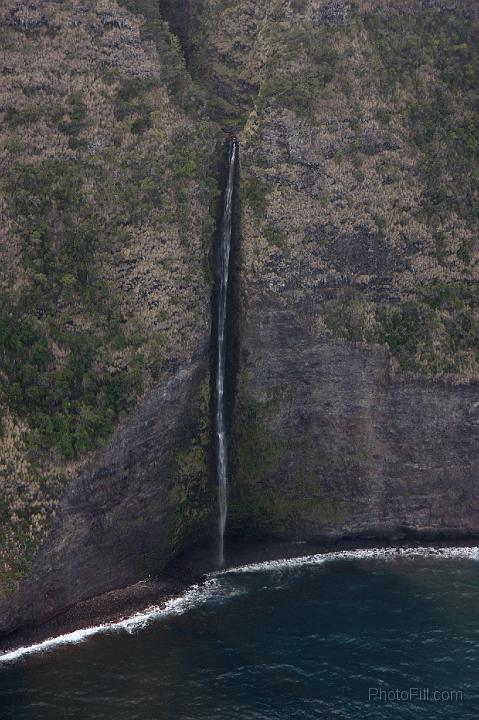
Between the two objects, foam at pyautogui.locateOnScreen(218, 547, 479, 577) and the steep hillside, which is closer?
the steep hillside

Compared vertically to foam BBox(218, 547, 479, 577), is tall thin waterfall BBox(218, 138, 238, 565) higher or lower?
higher

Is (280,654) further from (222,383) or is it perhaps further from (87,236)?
(87,236)

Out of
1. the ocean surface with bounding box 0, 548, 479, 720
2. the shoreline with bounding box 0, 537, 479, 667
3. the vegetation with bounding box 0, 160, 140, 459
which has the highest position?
the vegetation with bounding box 0, 160, 140, 459

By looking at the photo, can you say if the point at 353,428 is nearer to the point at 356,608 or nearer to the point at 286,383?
the point at 286,383

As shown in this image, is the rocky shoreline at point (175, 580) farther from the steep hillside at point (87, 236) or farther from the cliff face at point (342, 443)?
the steep hillside at point (87, 236)

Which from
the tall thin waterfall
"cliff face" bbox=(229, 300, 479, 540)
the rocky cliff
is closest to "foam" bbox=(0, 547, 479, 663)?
"cliff face" bbox=(229, 300, 479, 540)

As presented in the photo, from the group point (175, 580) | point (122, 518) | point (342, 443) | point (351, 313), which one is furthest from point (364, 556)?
point (122, 518)

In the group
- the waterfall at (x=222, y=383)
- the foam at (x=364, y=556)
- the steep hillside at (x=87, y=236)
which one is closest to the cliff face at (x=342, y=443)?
the waterfall at (x=222, y=383)

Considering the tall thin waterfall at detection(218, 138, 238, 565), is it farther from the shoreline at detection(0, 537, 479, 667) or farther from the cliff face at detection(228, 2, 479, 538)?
the shoreline at detection(0, 537, 479, 667)
